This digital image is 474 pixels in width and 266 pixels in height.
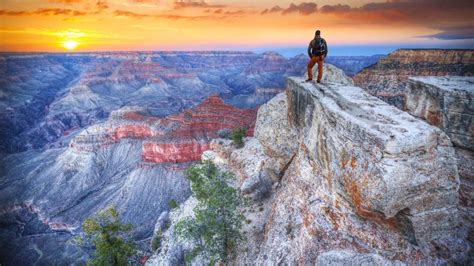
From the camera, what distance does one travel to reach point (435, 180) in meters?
11.6

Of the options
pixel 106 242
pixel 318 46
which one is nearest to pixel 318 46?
pixel 318 46

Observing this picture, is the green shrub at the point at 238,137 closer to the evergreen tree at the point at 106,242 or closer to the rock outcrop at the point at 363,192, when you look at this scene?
the rock outcrop at the point at 363,192

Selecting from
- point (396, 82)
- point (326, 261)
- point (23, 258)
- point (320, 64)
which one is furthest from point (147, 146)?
point (396, 82)

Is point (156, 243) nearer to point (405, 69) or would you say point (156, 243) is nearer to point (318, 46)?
point (318, 46)

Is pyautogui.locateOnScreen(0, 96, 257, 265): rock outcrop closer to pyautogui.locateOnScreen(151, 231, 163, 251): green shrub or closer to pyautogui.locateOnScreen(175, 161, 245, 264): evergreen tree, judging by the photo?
pyautogui.locateOnScreen(151, 231, 163, 251): green shrub

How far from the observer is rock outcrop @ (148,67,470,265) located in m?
11.5

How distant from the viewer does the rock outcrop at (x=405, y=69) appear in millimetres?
53500

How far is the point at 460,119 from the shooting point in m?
13.3

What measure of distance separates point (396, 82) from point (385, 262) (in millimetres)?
58736

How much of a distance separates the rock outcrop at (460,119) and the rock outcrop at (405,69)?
1637 inches

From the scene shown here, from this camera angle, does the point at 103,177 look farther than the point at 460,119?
Yes

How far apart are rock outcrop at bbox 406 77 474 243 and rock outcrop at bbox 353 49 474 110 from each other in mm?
41582

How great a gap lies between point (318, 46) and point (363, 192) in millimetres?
10172

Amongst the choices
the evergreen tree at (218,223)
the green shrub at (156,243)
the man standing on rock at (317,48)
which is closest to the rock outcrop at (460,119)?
the man standing on rock at (317,48)
